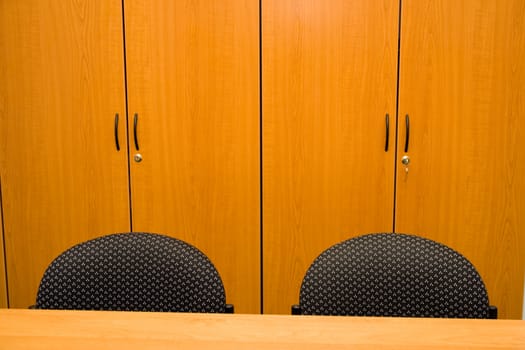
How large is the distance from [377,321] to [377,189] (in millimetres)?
1235

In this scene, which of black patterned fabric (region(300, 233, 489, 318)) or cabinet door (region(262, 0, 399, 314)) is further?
cabinet door (region(262, 0, 399, 314))

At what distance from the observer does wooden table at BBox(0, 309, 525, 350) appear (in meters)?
1.13

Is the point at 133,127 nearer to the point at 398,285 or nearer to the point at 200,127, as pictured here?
the point at 200,127

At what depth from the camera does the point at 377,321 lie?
4.05ft

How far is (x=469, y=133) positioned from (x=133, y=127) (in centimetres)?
149

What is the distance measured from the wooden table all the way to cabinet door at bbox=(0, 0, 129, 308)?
1.24 metres

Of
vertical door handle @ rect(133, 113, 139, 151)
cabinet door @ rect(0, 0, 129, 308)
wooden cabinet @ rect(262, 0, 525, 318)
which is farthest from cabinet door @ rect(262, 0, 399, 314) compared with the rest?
cabinet door @ rect(0, 0, 129, 308)

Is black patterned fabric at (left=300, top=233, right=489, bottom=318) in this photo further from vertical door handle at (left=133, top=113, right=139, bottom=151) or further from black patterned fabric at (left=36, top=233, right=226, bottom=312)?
vertical door handle at (left=133, top=113, right=139, bottom=151)

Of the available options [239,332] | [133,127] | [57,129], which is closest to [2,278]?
[57,129]

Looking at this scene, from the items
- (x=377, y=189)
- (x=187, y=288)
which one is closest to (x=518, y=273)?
(x=377, y=189)

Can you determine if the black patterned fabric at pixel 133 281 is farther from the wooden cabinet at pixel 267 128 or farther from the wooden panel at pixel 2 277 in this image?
the wooden panel at pixel 2 277

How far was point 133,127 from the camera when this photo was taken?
7.96ft

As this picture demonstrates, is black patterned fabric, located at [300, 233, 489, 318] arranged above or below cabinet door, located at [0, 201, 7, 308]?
above

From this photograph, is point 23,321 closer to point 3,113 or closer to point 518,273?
point 3,113
